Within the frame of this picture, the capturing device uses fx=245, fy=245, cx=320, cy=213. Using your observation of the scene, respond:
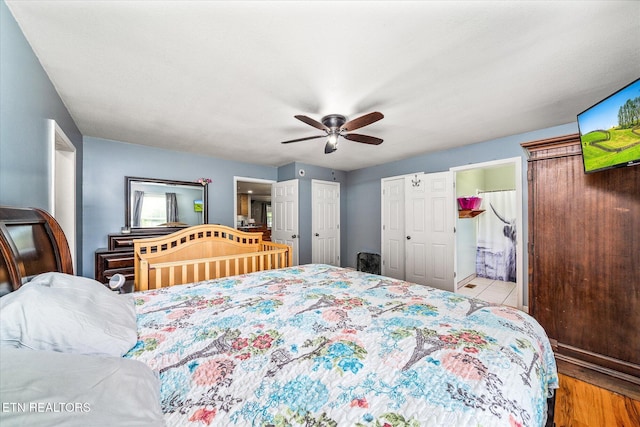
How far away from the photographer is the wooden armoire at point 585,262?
5.86ft

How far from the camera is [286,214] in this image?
4.89 metres

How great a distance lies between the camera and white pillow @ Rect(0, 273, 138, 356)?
29.7 inches

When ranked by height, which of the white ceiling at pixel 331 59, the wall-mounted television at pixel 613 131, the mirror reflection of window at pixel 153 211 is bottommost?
the mirror reflection of window at pixel 153 211

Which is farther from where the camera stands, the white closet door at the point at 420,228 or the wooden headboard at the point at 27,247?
the white closet door at the point at 420,228

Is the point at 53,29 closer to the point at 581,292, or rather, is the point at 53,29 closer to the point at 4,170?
the point at 4,170

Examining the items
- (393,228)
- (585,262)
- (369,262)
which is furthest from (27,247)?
(369,262)

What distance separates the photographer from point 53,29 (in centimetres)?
138

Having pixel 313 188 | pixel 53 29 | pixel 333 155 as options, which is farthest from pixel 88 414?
pixel 313 188

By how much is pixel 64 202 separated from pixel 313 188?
3.53 metres

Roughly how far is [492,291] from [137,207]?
5756 mm

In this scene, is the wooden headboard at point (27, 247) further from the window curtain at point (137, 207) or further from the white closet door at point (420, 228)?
the white closet door at point (420, 228)

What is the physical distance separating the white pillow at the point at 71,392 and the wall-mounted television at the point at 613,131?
275cm

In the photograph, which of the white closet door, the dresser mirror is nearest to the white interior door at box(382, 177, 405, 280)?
the white closet door

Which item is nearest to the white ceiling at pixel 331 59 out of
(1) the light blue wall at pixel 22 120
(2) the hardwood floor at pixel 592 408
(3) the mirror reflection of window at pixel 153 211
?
(1) the light blue wall at pixel 22 120
